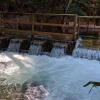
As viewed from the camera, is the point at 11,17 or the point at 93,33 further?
the point at 11,17

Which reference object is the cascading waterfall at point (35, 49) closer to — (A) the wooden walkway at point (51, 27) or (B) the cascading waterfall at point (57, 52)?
(B) the cascading waterfall at point (57, 52)

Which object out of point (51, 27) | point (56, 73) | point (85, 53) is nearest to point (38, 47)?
point (85, 53)

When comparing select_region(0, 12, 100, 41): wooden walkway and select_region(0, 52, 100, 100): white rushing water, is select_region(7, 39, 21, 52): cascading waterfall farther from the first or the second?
select_region(0, 12, 100, 41): wooden walkway

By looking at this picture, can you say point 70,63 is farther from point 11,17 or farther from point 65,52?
point 11,17

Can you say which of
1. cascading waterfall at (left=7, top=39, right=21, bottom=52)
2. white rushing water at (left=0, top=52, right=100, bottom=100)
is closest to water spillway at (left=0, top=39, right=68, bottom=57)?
cascading waterfall at (left=7, top=39, right=21, bottom=52)

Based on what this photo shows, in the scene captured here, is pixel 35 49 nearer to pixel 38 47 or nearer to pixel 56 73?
pixel 38 47

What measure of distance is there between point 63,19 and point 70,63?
4.20 m

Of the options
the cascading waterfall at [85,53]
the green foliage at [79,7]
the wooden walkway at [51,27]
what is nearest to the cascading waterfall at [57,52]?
the cascading waterfall at [85,53]

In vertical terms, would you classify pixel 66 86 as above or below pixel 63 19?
below

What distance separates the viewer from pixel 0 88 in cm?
616

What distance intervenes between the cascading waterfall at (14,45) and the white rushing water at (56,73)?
437 millimetres

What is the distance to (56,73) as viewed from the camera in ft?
24.9

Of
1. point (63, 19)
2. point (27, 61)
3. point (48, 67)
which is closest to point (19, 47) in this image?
point (27, 61)

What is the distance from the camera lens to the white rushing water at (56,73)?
597cm
